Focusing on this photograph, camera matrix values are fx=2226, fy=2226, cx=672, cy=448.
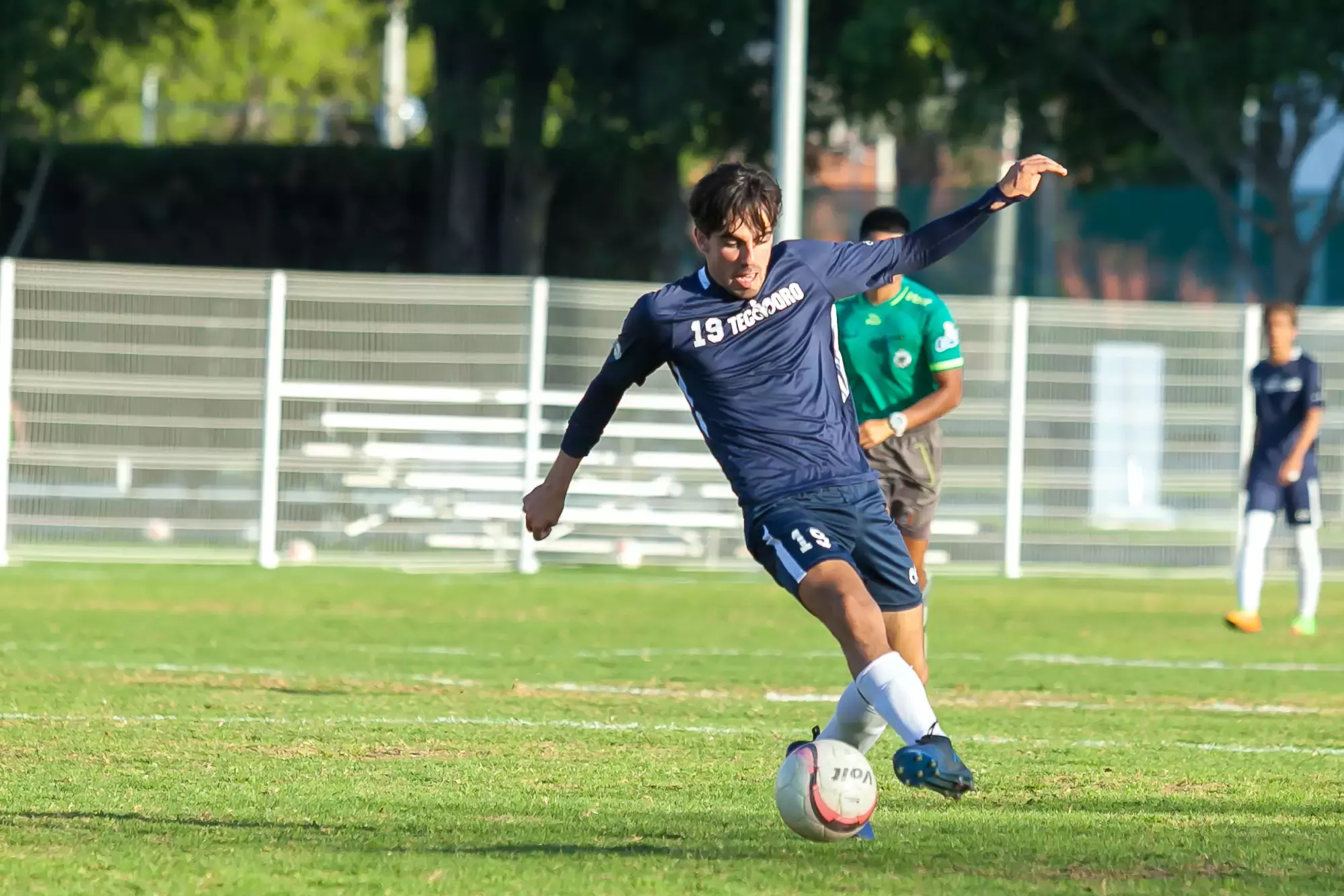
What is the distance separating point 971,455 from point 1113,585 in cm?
179

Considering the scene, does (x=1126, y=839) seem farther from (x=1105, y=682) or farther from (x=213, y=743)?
(x=1105, y=682)

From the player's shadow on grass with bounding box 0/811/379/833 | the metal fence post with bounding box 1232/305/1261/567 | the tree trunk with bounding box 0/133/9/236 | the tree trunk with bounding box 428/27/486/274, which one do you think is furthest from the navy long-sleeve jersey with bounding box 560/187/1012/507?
the tree trunk with bounding box 0/133/9/236

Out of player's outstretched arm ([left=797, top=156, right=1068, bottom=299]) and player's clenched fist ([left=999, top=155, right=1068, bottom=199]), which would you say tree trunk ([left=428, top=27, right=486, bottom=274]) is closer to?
player's outstretched arm ([left=797, top=156, right=1068, bottom=299])

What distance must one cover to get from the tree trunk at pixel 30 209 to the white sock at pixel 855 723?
76.1 feet

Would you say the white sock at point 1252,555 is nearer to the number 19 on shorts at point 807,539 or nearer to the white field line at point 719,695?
the white field line at point 719,695

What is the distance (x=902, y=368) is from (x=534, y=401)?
9894 mm

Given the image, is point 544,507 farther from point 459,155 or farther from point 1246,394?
point 459,155

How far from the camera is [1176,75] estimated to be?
74.2ft

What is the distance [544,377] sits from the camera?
786 inches

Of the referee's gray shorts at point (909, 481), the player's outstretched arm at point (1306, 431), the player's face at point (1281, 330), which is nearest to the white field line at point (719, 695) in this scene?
the referee's gray shorts at point (909, 481)

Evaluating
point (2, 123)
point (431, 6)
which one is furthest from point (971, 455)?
point (2, 123)

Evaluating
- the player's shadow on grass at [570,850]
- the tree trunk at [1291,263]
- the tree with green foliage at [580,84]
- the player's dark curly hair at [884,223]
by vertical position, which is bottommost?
the player's shadow on grass at [570,850]

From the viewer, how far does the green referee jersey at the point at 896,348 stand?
9984 mm

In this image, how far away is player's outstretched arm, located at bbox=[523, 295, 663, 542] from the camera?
6.24 m
